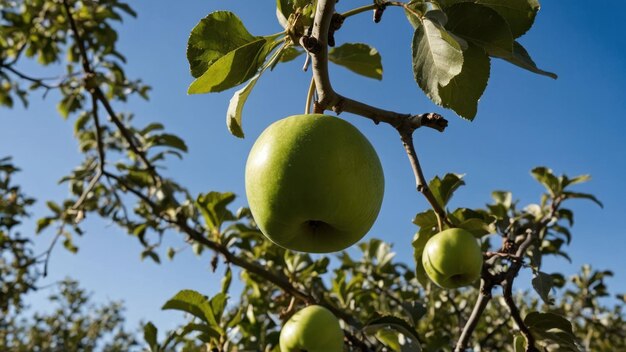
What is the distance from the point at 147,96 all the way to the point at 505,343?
4.50 m

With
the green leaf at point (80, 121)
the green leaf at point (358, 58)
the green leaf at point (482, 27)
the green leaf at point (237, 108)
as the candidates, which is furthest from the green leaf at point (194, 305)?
the green leaf at point (80, 121)

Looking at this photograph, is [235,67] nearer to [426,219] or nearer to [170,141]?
[426,219]

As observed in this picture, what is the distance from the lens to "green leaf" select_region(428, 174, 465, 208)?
209 centimetres

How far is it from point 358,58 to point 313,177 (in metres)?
0.93

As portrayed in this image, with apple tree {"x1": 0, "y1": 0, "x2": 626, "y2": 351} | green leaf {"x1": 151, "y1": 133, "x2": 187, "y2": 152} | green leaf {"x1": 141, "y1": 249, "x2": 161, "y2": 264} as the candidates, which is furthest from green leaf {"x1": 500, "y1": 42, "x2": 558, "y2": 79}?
green leaf {"x1": 141, "y1": 249, "x2": 161, "y2": 264}

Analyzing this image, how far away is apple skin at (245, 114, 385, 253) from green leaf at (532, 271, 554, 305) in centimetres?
90

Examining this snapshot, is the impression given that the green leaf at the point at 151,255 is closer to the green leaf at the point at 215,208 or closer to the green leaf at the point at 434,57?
the green leaf at the point at 215,208

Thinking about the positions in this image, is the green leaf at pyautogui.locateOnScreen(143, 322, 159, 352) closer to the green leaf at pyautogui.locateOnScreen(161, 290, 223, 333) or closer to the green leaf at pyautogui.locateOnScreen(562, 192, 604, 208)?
the green leaf at pyautogui.locateOnScreen(161, 290, 223, 333)

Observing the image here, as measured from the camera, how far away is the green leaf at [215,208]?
2.67 metres

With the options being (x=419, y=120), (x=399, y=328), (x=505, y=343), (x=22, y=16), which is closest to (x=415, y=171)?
(x=419, y=120)

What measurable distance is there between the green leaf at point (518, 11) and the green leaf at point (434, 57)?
272 mm

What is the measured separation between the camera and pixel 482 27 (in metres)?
1.26

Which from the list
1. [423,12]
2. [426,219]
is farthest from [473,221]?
[423,12]

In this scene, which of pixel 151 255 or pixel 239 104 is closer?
pixel 239 104
